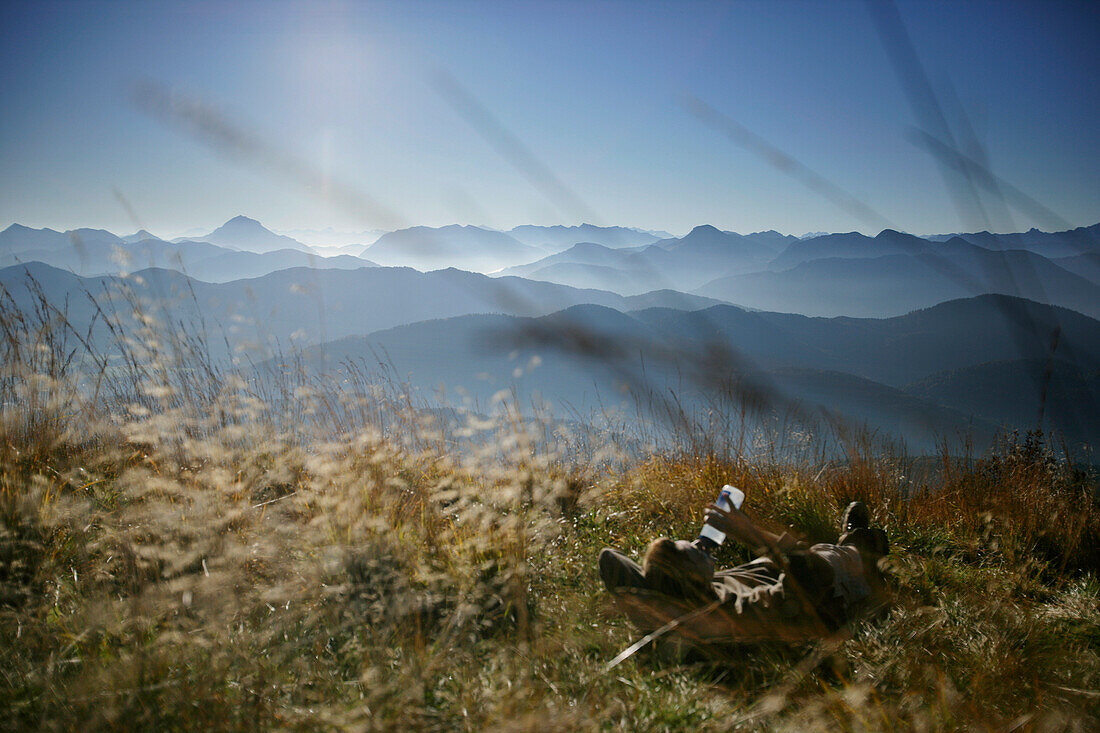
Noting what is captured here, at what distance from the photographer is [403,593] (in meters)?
1.83

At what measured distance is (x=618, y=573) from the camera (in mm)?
1931

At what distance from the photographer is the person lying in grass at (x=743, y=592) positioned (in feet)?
5.93

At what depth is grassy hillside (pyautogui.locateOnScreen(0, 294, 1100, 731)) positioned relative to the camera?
4.67ft

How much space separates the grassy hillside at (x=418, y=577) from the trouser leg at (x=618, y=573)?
157mm

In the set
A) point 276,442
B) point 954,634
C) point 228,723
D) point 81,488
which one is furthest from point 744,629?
point 81,488

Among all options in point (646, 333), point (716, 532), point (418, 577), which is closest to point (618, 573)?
point (716, 532)

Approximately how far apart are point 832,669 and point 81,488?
3.29 m

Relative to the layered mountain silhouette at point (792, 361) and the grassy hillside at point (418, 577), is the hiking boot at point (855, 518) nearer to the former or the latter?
the grassy hillside at point (418, 577)

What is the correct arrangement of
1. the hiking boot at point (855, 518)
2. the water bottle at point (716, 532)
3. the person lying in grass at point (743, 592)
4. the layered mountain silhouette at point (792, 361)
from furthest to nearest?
the layered mountain silhouette at point (792, 361), the hiking boot at point (855, 518), the water bottle at point (716, 532), the person lying in grass at point (743, 592)

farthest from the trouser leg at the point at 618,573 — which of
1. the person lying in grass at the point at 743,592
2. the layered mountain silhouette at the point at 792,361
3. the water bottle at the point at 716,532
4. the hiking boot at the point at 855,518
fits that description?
the hiking boot at the point at 855,518

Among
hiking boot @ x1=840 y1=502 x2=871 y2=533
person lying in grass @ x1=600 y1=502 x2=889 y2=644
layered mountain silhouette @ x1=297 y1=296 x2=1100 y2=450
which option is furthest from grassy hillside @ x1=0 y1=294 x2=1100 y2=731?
layered mountain silhouette @ x1=297 y1=296 x2=1100 y2=450

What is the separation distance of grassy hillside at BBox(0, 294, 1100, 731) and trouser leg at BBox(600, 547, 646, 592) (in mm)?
157

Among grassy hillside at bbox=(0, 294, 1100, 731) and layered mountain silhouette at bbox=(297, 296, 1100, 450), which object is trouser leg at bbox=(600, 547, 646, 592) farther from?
layered mountain silhouette at bbox=(297, 296, 1100, 450)

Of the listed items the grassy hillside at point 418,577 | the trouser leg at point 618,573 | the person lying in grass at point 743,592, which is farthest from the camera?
the trouser leg at point 618,573
